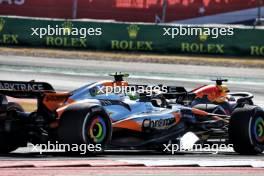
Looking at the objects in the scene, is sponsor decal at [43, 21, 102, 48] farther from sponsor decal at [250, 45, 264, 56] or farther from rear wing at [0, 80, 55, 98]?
rear wing at [0, 80, 55, 98]

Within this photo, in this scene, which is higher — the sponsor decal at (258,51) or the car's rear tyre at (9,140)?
the sponsor decal at (258,51)

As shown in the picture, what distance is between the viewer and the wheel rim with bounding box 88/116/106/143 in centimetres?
1005

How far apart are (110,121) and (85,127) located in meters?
0.50

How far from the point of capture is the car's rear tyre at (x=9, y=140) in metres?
10.5

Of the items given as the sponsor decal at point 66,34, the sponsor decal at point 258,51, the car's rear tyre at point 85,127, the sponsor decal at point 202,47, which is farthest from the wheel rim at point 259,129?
the sponsor decal at point 66,34

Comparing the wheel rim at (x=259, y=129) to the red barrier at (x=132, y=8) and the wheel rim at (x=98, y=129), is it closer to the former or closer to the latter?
the wheel rim at (x=98, y=129)

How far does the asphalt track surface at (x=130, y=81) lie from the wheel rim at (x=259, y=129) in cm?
38

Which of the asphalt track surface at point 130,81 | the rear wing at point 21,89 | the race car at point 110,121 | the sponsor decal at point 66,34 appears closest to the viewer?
the asphalt track surface at point 130,81

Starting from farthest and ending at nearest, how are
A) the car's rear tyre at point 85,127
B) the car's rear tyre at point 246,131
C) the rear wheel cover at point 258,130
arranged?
the rear wheel cover at point 258,130, the car's rear tyre at point 246,131, the car's rear tyre at point 85,127

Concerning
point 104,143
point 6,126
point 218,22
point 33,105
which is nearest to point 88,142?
point 104,143

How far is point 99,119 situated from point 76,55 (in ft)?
65.1

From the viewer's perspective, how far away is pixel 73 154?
1016 centimetres

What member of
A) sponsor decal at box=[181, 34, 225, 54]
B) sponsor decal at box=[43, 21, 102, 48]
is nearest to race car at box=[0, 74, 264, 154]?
sponsor decal at box=[181, 34, 225, 54]

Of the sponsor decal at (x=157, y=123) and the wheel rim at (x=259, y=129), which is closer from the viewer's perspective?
the sponsor decal at (x=157, y=123)
